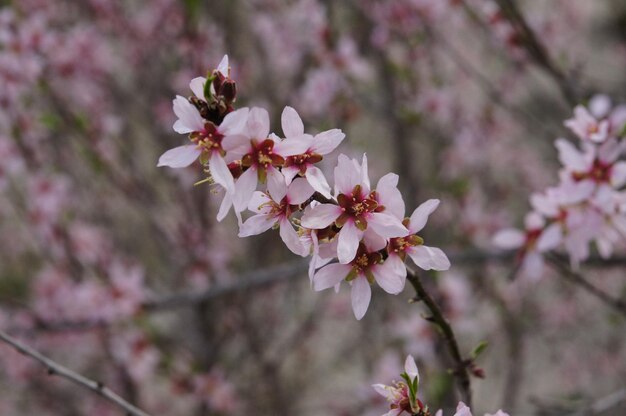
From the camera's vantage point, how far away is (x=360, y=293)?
1167 mm

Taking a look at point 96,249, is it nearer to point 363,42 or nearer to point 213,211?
point 213,211

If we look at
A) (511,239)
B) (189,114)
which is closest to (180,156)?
(189,114)

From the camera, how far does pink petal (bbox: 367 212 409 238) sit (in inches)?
42.8

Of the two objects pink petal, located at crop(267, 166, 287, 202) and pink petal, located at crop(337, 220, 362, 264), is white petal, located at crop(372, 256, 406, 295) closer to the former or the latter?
pink petal, located at crop(337, 220, 362, 264)

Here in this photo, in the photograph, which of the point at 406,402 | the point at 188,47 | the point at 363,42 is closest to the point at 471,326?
the point at 406,402

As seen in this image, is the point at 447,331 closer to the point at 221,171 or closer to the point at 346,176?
the point at 346,176

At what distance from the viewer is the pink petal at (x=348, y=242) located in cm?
106

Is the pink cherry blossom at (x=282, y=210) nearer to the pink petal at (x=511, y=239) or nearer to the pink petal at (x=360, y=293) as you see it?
the pink petal at (x=360, y=293)

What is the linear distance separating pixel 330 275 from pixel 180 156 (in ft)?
1.29

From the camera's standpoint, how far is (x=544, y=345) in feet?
19.2

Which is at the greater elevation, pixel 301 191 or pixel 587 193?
pixel 587 193

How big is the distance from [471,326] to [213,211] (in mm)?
2470

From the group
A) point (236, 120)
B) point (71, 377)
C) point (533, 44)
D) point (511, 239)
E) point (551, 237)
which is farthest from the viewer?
point (533, 44)

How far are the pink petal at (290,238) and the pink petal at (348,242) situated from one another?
0.08 metres
